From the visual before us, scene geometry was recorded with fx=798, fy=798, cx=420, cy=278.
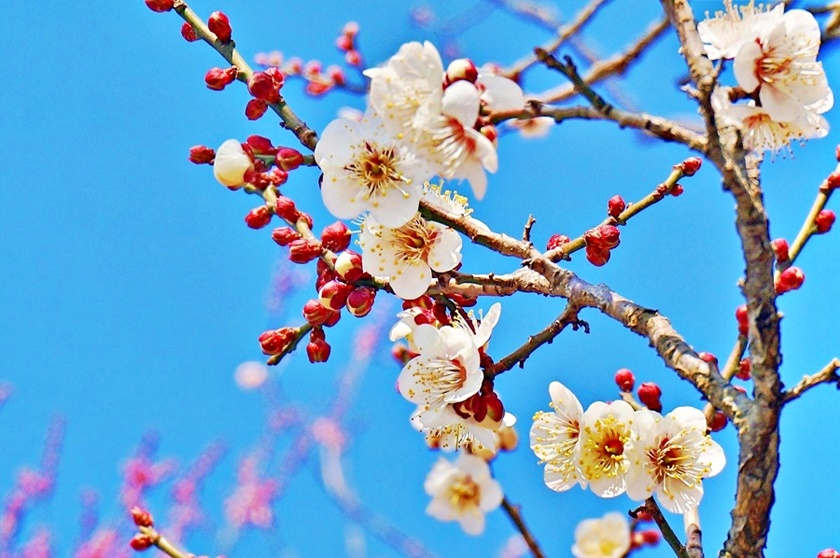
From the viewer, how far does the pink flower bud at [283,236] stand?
1432mm

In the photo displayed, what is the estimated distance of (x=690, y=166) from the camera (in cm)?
134

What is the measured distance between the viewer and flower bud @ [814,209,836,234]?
140 cm

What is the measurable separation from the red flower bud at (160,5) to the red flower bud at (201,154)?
253 millimetres

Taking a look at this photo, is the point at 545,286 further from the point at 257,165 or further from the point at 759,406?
the point at 257,165

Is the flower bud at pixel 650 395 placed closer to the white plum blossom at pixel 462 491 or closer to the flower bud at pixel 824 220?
the flower bud at pixel 824 220

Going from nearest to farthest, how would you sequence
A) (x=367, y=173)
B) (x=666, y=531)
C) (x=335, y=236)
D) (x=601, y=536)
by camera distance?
(x=666, y=531)
(x=367, y=173)
(x=335, y=236)
(x=601, y=536)

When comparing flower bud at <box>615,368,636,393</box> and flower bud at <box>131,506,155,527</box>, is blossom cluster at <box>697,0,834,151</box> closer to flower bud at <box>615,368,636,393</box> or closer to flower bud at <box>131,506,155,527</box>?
flower bud at <box>615,368,636,393</box>

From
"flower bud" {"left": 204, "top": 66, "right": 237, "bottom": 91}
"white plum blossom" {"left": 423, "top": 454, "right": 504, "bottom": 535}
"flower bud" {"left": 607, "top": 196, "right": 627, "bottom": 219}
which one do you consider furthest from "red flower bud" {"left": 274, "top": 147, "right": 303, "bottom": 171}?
"white plum blossom" {"left": 423, "top": 454, "right": 504, "bottom": 535}

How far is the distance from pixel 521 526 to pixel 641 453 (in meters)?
0.57

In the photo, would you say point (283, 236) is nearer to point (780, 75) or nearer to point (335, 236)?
point (335, 236)

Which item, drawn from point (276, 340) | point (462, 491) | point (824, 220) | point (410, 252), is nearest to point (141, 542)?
point (276, 340)

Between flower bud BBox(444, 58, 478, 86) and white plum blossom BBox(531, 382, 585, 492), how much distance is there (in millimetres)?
607

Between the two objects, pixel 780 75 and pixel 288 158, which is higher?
pixel 780 75

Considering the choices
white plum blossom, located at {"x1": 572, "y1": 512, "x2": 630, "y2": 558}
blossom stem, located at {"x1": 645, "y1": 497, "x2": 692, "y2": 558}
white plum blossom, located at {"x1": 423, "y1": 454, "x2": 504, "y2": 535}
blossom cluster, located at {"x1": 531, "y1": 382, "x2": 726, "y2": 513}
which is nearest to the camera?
blossom stem, located at {"x1": 645, "y1": 497, "x2": 692, "y2": 558}
